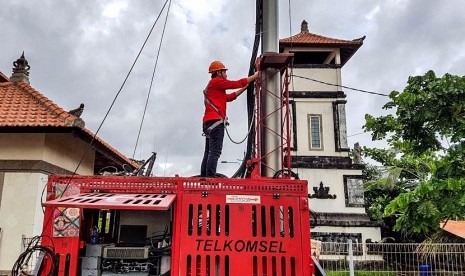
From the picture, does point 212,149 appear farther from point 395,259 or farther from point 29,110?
point 395,259

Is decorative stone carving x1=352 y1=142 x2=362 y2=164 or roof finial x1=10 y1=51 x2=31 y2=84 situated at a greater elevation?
roof finial x1=10 y1=51 x2=31 y2=84

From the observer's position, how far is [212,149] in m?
4.89

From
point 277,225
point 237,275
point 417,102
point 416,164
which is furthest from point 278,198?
point 416,164

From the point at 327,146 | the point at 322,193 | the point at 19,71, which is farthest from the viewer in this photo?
the point at 327,146

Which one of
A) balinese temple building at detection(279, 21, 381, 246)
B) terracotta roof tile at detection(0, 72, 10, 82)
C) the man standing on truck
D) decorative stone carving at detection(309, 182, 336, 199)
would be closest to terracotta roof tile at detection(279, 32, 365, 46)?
balinese temple building at detection(279, 21, 381, 246)

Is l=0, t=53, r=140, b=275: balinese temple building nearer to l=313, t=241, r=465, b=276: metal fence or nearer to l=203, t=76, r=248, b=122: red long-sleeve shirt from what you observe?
l=203, t=76, r=248, b=122: red long-sleeve shirt

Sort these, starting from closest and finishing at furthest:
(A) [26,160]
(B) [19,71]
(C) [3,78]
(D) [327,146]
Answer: (A) [26,160], (B) [19,71], (C) [3,78], (D) [327,146]

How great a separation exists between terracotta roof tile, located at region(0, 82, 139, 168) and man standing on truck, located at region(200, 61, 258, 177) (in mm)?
4538

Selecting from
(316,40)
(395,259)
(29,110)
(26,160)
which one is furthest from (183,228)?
(316,40)

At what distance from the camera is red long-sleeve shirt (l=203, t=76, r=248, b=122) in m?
5.02

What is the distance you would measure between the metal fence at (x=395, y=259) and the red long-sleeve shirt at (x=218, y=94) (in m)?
5.35

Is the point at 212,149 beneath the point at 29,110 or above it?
beneath

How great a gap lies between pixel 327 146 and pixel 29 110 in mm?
12068

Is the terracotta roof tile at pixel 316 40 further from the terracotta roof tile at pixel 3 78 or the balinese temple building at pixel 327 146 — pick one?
the terracotta roof tile at pixel 3 78
